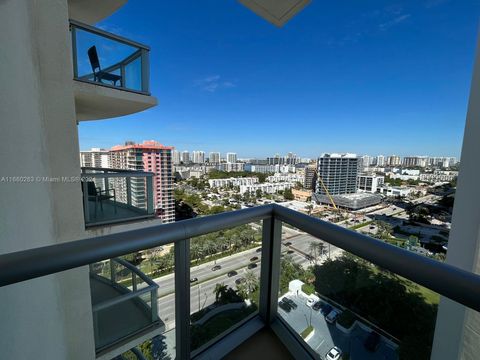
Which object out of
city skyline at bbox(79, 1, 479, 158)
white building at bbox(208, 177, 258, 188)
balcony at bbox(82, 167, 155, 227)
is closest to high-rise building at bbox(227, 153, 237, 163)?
white building at bbox(208, 177, 258, 188)

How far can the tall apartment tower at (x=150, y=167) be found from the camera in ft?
10.3

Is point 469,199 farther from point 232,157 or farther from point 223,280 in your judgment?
point 232,157

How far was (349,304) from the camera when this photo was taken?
3.41 ft

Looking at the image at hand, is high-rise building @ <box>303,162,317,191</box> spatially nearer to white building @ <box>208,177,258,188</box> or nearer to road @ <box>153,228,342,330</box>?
road @ <box>153,228,342,330</box>

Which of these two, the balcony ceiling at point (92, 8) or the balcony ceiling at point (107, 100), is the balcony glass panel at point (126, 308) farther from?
the balcony ceiling at point (92, 8)

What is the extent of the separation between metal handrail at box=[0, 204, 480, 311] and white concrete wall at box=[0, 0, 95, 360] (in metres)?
1.18

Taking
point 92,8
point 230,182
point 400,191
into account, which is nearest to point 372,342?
point 92,8

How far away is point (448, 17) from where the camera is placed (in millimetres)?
3379

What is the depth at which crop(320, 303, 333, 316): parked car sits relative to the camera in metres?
1.13

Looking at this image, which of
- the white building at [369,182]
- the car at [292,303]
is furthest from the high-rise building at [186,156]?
the car at [292,303]

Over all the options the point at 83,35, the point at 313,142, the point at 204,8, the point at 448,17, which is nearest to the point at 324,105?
the point at 313,142

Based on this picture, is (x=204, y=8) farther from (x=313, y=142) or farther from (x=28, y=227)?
Answer: (x=313, y=142)

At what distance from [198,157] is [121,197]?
2015 inches

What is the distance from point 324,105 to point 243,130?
11.3 meters
